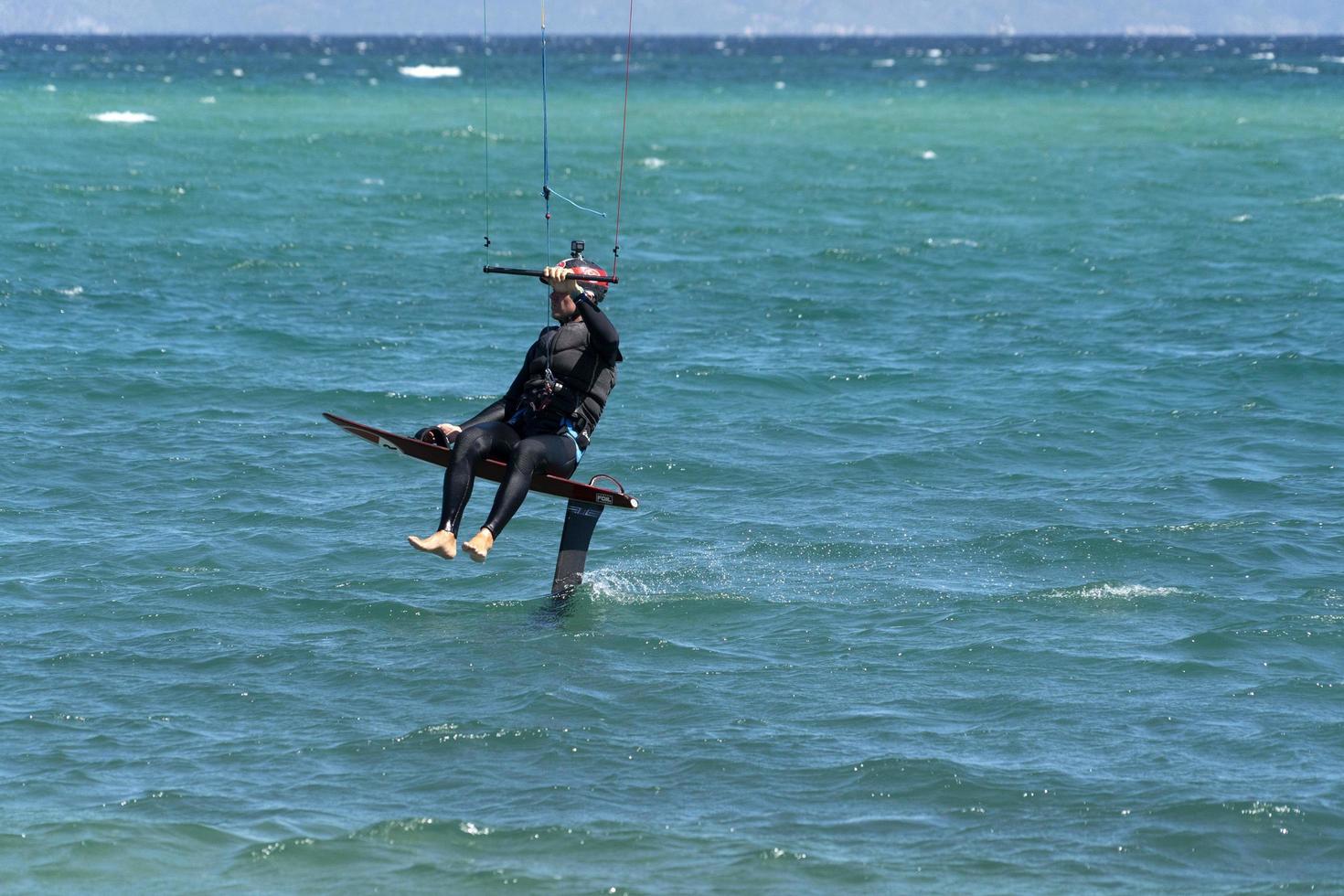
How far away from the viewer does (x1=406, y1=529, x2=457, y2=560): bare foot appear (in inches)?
428

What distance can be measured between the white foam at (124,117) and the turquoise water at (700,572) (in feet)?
83.4

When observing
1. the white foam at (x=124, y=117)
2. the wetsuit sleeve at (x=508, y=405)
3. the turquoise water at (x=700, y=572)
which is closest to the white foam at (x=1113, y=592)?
the turquoise water at (x=700, y=572)

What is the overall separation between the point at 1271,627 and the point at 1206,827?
3.46 meters

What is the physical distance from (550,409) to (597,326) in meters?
0.74

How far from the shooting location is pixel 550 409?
11945mm

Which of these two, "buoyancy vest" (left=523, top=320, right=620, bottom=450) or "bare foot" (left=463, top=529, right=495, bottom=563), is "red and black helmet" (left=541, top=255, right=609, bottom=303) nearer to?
"buoyancy vest" (left=523, top=320, right=620, bottom=450)

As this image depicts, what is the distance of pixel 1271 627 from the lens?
1259 cm

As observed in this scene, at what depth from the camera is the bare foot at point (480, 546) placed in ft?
36.2

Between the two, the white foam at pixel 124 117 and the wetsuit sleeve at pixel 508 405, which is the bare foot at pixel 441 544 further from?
the white foam at pixel 124 117

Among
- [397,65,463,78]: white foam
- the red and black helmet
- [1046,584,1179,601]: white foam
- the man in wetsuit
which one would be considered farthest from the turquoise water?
[397,65,463,78]: white foam

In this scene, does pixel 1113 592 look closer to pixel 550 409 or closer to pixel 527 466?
pixel 550 409

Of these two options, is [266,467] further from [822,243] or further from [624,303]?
[822,243]

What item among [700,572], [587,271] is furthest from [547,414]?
[700,572]

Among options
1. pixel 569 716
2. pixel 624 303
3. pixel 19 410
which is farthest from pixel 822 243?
pixel 569 716
